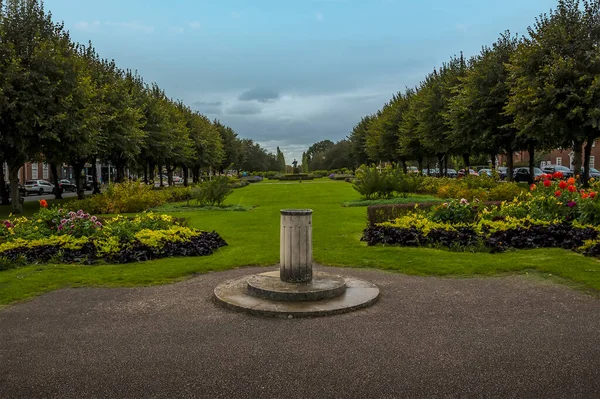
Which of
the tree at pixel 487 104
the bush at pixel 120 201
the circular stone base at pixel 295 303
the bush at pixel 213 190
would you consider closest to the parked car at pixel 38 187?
the bush at pixel 120 201

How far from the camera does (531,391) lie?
3.75 meters

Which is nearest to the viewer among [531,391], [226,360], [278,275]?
[531,391]

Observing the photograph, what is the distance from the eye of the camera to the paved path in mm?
3869

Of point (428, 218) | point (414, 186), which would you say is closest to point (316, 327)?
point (428, 218)

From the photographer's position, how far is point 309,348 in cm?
467

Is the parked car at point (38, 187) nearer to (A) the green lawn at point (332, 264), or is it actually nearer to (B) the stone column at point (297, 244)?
(A) the green lawn at point (332, 264)

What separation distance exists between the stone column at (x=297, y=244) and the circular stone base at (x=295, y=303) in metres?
0.64

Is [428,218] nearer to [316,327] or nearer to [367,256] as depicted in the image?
[367,256]

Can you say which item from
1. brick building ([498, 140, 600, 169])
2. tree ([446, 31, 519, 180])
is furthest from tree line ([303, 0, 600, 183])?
brick building ([498, 140, 600, 169])

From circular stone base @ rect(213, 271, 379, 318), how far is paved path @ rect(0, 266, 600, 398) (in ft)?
0.47

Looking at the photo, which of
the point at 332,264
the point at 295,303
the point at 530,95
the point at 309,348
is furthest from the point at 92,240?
the point at 530,95

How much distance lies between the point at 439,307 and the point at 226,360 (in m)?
2.85

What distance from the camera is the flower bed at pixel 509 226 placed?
31.5 ft

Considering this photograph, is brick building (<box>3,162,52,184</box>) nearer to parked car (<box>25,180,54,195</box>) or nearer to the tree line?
parked car (<box>25,180,54,195</box>)
